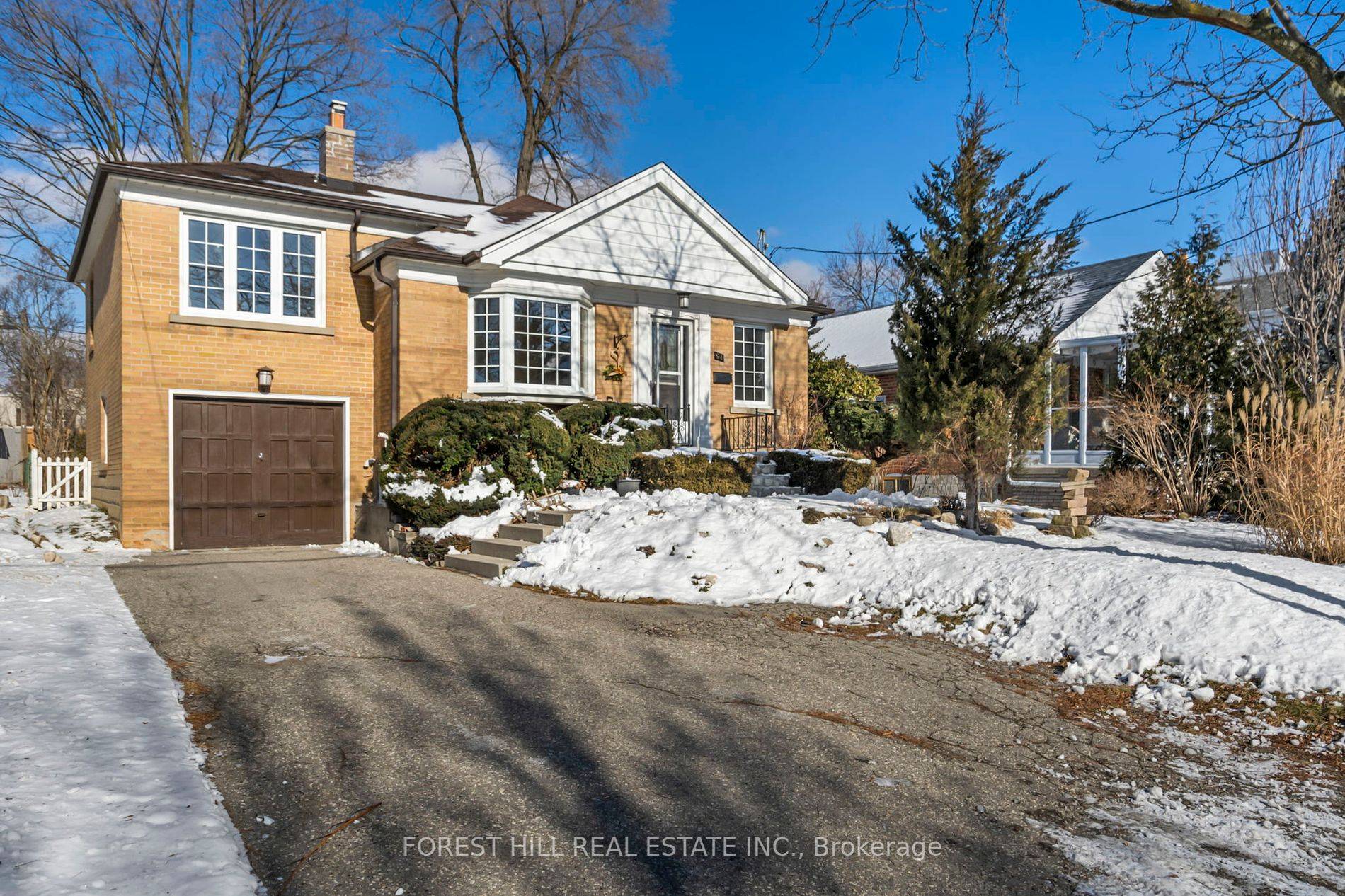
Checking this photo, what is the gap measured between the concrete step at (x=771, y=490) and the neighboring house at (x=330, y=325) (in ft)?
9.92

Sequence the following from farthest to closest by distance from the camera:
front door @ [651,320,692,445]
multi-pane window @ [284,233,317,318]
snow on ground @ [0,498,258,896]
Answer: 1. front door @ [651,320,692,445]
2. multi-pane window @ [284,233,317,318]
3. snow on ground @ [0,498,258,896]

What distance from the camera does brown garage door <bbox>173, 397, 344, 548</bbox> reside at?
12484 millimetres

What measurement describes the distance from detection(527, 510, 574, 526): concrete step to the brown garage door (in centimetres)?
481

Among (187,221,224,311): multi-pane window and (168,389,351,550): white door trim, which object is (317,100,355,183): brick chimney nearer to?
(187,221,224,311): multi-pane window

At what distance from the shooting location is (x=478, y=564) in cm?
948

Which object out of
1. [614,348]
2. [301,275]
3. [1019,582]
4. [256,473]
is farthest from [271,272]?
[1019,582]

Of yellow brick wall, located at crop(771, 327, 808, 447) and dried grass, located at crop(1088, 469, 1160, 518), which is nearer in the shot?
dried grass, located at crop(1088, 469, 1160, 518)

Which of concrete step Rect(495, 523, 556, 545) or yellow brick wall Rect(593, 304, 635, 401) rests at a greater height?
yellow brick wall Rect(593, 304, 635, 401)

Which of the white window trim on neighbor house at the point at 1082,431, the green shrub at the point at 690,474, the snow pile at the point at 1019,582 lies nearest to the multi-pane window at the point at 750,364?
the green shrub at the point at 690,474

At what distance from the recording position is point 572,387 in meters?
14.0

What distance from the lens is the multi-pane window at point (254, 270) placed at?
41.9 feet

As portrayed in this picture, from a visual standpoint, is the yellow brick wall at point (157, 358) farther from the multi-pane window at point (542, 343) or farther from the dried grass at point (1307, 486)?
the dried grass at point (1307, 486)

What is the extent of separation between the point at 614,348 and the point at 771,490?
13.8 feet

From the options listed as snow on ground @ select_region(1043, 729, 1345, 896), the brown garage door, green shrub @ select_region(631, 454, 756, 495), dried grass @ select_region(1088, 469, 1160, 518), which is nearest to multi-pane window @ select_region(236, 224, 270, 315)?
the brown garage door
